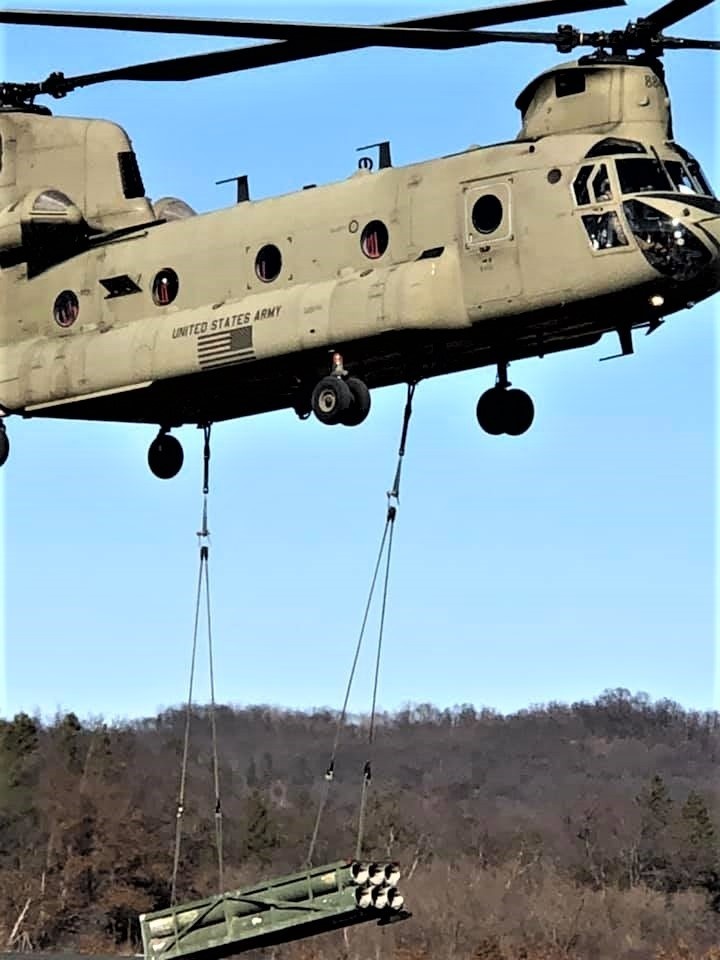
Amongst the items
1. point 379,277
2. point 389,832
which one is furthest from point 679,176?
point 389,832

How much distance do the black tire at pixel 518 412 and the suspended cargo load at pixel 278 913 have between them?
3.92 metres

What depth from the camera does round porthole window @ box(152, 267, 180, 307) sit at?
2272cm

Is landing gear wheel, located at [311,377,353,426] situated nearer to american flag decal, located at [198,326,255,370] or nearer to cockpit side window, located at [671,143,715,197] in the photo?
american flag decal, located at [198,326,255,370]

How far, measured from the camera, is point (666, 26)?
20.3m

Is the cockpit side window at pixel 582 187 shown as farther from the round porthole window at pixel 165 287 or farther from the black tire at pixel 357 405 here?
the round porthole window at pixel 165 287

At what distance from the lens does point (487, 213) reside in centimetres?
2053

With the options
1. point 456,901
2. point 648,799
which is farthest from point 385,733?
point 456,901

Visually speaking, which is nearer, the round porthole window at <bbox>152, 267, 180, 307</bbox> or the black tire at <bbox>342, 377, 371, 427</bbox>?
the black tire at <bbox>342, 377, 371, 427</bbox>

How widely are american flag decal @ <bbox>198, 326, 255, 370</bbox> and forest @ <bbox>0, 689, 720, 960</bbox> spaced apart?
24023 millimetres

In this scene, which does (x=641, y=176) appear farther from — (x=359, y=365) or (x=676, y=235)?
(x=359, y=365)

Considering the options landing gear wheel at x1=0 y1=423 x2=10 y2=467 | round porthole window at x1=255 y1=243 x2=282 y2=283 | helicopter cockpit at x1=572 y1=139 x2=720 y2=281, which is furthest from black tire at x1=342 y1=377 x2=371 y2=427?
landing gear wheel at x1=0 y1=423 x2=10 y2=467

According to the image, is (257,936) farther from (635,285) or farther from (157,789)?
(157,789)

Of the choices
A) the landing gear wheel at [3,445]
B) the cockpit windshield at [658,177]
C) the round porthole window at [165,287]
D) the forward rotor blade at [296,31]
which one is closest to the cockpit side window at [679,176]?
the cockpit windshield at [658,177]

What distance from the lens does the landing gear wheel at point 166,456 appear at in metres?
24.0
